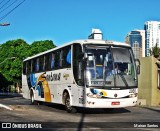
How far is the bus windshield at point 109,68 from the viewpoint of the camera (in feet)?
54.5

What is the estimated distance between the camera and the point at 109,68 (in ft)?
55.1

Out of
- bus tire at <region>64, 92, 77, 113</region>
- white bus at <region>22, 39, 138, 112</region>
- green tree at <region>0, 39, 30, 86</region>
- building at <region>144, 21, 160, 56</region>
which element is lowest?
bus tire at <region>64, 92, 77, 113</region>

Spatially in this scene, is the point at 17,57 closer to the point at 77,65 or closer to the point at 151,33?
the point at 151,33

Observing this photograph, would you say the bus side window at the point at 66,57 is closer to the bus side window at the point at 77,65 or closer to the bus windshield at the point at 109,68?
the bus side window at the point at 77,65

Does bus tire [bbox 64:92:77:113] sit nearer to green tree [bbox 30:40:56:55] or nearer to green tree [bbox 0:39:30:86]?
green tree [bbox 0:39:30:86]

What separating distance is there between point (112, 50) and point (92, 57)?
1068 mm

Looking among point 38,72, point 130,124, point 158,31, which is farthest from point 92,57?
point 158,31

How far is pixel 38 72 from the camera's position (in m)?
24.1

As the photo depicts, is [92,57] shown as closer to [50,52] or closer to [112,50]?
[112,50]

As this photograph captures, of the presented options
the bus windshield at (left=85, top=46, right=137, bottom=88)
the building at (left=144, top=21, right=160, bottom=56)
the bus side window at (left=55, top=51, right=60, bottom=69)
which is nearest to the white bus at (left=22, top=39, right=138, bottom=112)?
the bus windshield at (left=85, top=46, right=137, bottom=88)

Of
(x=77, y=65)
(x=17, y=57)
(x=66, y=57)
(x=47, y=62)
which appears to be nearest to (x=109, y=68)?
(x=77, y=65)

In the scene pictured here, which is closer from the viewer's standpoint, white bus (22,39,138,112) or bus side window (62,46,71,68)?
white bus (22,39,138,112)

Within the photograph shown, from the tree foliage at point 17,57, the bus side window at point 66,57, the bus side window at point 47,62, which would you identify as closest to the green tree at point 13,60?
the tree foliage at point 17,57

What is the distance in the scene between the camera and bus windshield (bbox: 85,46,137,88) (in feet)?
54.5
